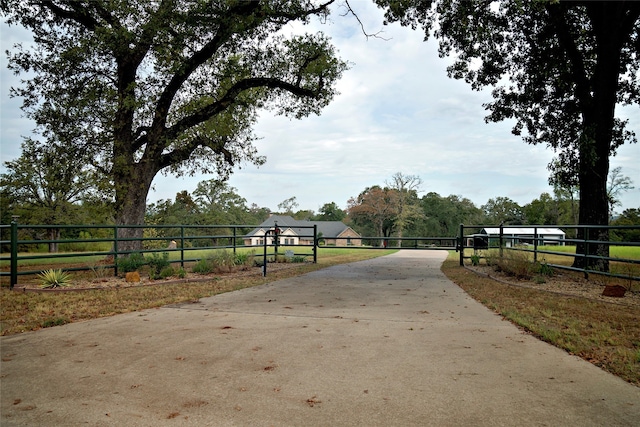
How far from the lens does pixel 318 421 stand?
9.16 ft

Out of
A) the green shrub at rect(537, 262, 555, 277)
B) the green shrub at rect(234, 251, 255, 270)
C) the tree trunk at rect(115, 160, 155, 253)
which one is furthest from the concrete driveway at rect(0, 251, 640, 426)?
the tree trunk at rect(115, 160, 155, 253)

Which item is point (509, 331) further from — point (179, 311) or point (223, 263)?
point (223, 263)

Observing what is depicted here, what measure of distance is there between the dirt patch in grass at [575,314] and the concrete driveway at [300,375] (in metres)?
0.28

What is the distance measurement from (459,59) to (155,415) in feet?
54.1

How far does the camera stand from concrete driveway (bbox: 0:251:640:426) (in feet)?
9.45

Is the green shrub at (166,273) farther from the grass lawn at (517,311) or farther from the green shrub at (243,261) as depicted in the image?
the green shrub at (243,261)

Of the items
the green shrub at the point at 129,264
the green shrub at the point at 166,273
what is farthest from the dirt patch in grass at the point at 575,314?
the green shrub at the point at 129,264

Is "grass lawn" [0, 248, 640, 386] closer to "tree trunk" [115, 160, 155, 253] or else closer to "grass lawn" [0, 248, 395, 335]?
"grass lawn" [0, 248, 395, 335]

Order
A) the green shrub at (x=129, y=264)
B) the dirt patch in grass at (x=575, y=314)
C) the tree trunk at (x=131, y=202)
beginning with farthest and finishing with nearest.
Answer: the tree trunk at (x=131, y=202)
the green shrub at (x=129, y=264)
the dirt patch in grass at (x=575, y=314)

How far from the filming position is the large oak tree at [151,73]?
43.1 feet

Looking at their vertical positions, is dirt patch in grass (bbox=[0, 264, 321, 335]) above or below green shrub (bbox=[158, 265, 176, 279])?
below

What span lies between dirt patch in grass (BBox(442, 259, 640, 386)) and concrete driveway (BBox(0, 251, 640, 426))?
0.28 m

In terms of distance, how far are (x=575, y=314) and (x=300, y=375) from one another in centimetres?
473

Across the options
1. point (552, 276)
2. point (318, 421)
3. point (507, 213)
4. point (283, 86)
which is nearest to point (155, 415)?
point (318, 421)
